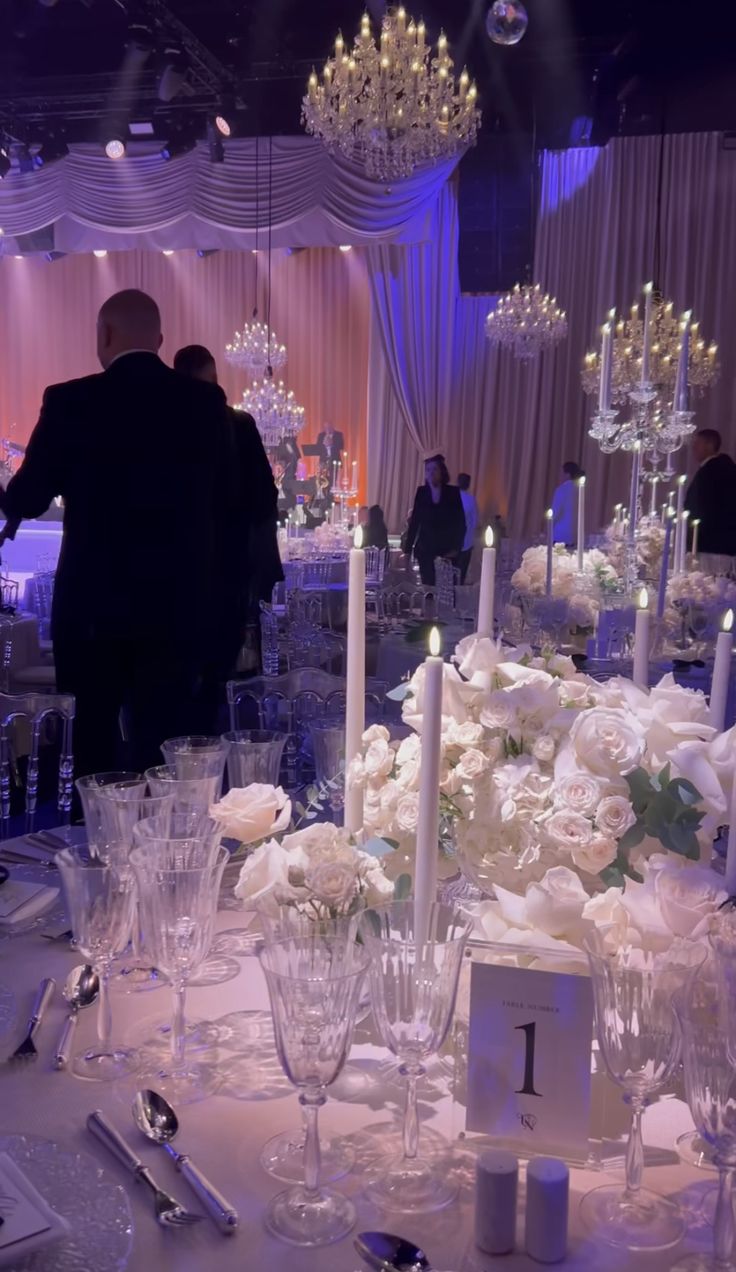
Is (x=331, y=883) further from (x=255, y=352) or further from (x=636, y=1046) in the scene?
(x=255, y=352)

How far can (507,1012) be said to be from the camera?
3.19ft

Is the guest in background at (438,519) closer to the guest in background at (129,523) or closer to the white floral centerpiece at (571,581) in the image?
the white floral centerpiece at (571,581)

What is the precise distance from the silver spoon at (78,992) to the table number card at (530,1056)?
17.3 inches

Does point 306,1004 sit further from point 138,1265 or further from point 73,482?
point 73,482

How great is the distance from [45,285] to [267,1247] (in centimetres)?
1529

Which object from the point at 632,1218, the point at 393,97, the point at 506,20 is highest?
the point at 506,20

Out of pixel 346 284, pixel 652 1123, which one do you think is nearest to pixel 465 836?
pixel 652 1123

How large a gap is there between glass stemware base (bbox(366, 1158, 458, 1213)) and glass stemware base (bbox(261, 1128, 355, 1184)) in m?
0.04

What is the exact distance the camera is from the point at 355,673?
1235 millimetres

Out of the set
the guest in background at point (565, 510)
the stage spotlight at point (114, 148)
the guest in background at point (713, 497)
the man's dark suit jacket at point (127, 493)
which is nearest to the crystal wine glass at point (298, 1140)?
the man's dark suit jacket at point (127, 493)

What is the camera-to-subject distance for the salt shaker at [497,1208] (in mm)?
848

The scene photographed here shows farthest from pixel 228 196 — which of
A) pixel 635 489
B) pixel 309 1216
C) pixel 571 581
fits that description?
pixel 309 1216

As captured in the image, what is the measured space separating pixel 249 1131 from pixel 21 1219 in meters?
0.23

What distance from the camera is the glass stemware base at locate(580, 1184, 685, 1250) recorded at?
2.86 feet
